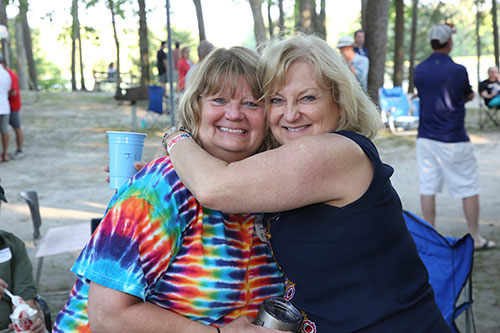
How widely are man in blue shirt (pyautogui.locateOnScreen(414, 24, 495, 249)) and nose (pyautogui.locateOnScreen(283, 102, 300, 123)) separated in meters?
3.73

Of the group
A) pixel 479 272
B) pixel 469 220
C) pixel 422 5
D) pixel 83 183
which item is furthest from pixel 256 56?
pixel 422 5

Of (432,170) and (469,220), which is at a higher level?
(432,170)

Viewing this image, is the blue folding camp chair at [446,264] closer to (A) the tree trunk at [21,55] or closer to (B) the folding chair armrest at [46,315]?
(B) the folding chair armrest at [46,315]

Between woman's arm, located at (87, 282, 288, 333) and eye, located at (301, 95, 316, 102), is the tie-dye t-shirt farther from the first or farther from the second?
eye, located at (301, 95, 316, 102)

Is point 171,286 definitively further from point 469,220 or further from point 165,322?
point 469,220

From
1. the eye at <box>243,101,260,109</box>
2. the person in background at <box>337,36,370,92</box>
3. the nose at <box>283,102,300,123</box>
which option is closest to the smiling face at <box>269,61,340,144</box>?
the nose at <box>283,102,300,123</box>

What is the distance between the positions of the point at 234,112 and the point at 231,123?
46 millimetres

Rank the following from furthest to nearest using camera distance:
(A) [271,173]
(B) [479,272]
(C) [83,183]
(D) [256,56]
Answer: (C) [83,183] → (B) [479,272] → (D) [256,56] → (A) [271,173]

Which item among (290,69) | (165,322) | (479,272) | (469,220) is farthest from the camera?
(469,220)

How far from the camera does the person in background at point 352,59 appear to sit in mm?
8773

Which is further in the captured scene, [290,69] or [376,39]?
[376,39]

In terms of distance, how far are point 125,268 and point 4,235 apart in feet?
5.98

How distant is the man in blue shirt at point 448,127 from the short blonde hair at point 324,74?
3.59 m

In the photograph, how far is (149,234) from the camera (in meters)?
1.73
